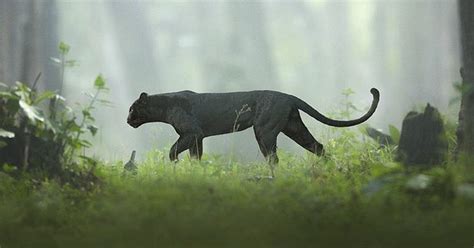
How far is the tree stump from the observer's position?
7.84ft

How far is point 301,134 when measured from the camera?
3322 millimetres

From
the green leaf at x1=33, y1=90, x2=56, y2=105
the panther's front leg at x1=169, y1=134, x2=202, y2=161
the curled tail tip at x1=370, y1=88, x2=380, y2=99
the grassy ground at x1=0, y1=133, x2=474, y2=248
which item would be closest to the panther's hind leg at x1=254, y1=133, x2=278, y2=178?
the panther's front leg at x1=169, y1=134, x2=202, y2=161

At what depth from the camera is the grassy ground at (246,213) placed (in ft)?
5.36

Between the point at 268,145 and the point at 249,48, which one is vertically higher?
the point at 249,48

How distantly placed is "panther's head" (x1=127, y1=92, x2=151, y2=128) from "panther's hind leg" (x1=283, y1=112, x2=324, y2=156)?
2.57 feet

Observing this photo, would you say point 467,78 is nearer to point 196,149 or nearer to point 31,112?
point 196,149

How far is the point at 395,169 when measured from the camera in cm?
212

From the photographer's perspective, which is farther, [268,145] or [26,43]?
[26,43]

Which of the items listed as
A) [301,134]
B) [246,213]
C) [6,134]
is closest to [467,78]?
[301,134]

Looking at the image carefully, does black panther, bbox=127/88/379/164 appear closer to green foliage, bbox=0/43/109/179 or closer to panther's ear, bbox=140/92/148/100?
panther's ear, bbox=140/92/148/100

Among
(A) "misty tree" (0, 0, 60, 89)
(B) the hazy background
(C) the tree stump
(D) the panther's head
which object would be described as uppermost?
(B) the hazy background

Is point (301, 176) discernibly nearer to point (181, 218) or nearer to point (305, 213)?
point (305, 213)

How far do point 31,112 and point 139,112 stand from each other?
3.59ft

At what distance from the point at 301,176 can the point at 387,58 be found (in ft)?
16.3
